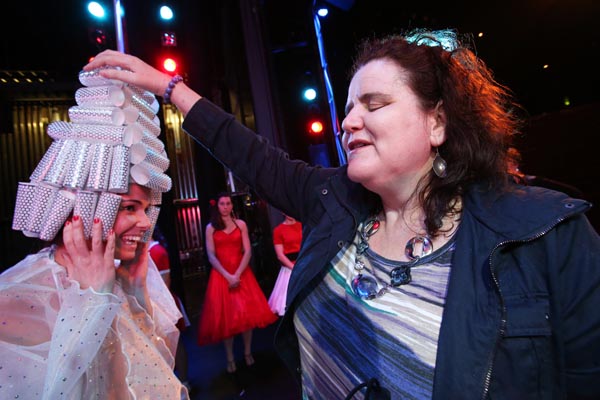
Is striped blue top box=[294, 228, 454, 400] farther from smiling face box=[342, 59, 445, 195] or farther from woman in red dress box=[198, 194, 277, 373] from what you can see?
woman in red dress box=[198, 194, 277, 373]

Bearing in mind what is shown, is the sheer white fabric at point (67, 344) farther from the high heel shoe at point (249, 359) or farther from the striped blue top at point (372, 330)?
Answer: the high heel shoe at point (249, 359)

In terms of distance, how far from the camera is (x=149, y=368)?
3.90 feet

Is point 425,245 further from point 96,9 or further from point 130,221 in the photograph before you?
point 96,9

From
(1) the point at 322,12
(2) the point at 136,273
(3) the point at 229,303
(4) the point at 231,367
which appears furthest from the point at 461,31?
(4) the point at 231,367

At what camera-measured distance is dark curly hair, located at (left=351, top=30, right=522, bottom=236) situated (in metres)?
1.03

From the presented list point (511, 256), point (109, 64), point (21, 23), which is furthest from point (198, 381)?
point (21, 23)

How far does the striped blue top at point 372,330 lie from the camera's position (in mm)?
837

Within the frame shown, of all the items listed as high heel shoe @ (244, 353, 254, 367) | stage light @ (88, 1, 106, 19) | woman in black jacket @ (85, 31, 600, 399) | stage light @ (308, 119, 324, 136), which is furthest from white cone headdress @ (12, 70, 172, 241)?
stage light @ (308, 119, 324, 136)

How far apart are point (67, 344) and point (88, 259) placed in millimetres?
283

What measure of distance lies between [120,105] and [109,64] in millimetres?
168

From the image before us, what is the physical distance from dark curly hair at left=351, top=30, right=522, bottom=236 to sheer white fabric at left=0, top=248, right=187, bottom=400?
1.17m

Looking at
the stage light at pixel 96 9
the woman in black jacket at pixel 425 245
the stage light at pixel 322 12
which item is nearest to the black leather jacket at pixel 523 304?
the woman in black jacket at pixel 425 245

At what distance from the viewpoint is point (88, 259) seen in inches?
43.1

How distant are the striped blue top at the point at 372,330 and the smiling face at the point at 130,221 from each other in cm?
78
